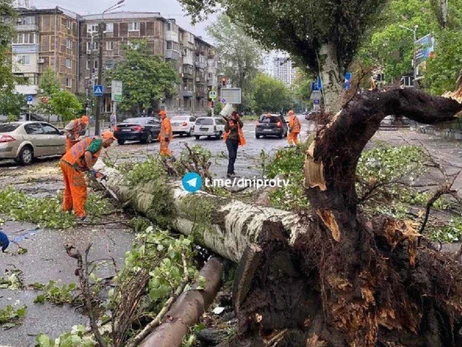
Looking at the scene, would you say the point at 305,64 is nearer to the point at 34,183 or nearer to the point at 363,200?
the point at 34,183

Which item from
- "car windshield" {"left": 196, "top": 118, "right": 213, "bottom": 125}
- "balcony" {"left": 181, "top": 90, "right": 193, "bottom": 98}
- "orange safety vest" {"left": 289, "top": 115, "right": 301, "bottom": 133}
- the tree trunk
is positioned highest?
"balcony" {"left": 181, "top": 90, "right": 193, "bottom": 98}

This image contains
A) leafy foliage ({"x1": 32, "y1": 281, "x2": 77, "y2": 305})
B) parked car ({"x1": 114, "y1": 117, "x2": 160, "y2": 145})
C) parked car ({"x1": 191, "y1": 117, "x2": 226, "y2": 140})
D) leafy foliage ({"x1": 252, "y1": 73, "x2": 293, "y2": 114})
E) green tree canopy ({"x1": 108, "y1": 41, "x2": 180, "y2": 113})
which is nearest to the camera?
leafy foliage ({"x1": 32, "y1": 281, "x2": 77, "y2": 305})

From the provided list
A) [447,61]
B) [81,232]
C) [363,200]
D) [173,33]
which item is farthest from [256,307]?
[173,33]

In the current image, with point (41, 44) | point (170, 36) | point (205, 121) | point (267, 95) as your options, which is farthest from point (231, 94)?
point (267, 95)

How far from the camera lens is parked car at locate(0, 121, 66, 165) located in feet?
53.0

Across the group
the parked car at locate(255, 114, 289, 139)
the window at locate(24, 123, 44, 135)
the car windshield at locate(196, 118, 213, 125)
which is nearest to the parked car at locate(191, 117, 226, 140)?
the car windshield at locate(196, 118, 213, 125)

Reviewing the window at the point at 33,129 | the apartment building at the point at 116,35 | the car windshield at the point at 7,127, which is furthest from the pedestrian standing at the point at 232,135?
the apartment building at the point at 116,35

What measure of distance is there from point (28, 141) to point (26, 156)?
0.49 m

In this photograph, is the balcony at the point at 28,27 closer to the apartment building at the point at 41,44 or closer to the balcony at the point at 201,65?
the apartment building at the point at 41,44

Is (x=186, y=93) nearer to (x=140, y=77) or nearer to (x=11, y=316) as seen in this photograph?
(x=140, y=77)

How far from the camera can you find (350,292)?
3.06 metres

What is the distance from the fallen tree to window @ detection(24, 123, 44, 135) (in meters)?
15.3

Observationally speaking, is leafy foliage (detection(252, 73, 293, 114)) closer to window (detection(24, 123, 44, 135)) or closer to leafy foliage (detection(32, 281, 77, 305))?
window (detection(24, 123, 44, 135))

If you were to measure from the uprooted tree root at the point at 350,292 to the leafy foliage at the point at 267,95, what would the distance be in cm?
8327
